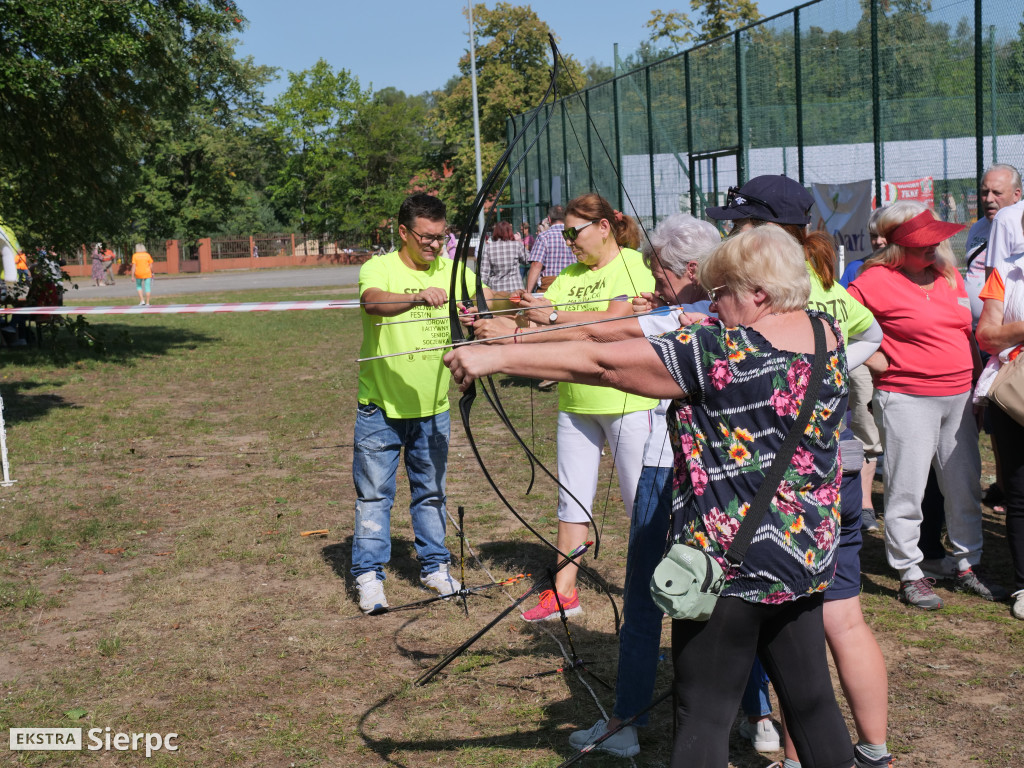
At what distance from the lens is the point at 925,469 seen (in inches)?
179

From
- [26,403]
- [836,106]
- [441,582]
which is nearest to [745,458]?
[441,582]

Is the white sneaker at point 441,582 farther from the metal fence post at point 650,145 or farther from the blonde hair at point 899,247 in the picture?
the metal fence post at point 650,145

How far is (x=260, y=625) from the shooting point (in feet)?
15.0

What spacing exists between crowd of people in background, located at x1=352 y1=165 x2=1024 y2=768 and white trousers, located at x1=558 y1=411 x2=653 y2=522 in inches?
0.4

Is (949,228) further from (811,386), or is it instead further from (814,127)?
(814,127)

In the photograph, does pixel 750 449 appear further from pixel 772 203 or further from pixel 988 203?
pixel 988 203

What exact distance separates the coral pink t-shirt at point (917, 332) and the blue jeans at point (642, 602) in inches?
70.4

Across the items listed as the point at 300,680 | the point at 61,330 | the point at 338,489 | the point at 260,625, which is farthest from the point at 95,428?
the point at 61,330

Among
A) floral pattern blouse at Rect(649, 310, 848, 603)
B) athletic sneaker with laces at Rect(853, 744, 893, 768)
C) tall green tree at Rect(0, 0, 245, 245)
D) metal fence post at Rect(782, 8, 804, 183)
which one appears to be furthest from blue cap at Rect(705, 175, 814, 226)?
tall green tree at Rect(0, 0, 245, 245)

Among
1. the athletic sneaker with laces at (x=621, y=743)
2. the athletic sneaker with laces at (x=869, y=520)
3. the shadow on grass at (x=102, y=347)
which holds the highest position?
the shadow on grass at (x=102, y=347)

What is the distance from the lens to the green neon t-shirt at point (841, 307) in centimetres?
333

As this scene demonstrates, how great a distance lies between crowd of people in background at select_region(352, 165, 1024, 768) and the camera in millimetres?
2307

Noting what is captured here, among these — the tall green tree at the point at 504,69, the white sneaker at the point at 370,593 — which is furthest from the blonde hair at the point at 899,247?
the tall green tree at the point at 504,69

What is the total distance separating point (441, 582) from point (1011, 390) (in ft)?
9.33
